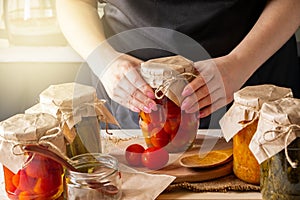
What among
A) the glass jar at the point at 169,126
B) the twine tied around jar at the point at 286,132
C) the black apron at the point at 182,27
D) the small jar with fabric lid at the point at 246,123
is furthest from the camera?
the black apron at the point at 182,27

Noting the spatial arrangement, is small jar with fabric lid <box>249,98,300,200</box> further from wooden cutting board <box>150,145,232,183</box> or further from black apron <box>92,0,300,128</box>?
black apron <box>92,0,300,128</box>

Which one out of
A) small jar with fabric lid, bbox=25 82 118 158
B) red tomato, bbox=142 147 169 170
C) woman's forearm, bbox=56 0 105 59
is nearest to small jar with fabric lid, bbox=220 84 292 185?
red tomato, bbox=142 147 169 170

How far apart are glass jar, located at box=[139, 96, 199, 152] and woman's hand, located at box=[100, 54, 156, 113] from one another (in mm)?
18

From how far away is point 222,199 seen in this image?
850 mm

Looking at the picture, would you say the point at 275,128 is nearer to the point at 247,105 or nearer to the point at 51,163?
the point at 247,105

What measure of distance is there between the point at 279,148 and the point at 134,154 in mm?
286

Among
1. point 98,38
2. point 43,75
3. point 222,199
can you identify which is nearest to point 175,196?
point 222,199

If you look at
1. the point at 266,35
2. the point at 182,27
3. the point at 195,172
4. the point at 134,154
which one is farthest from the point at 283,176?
the point at 182,27

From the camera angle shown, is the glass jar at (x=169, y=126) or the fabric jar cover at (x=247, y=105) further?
the glass jar at (x=169, y=126)

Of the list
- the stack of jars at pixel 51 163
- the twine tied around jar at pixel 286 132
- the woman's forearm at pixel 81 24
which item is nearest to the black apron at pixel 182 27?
the woman's forearm at pixel 81 24

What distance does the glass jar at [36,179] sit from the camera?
81 cm

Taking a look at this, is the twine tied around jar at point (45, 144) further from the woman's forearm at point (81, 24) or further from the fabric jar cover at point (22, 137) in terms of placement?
the woman's forearm at point (81, 24)

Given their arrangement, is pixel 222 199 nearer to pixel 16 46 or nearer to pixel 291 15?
pixel 291 15

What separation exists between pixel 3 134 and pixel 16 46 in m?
1.02
